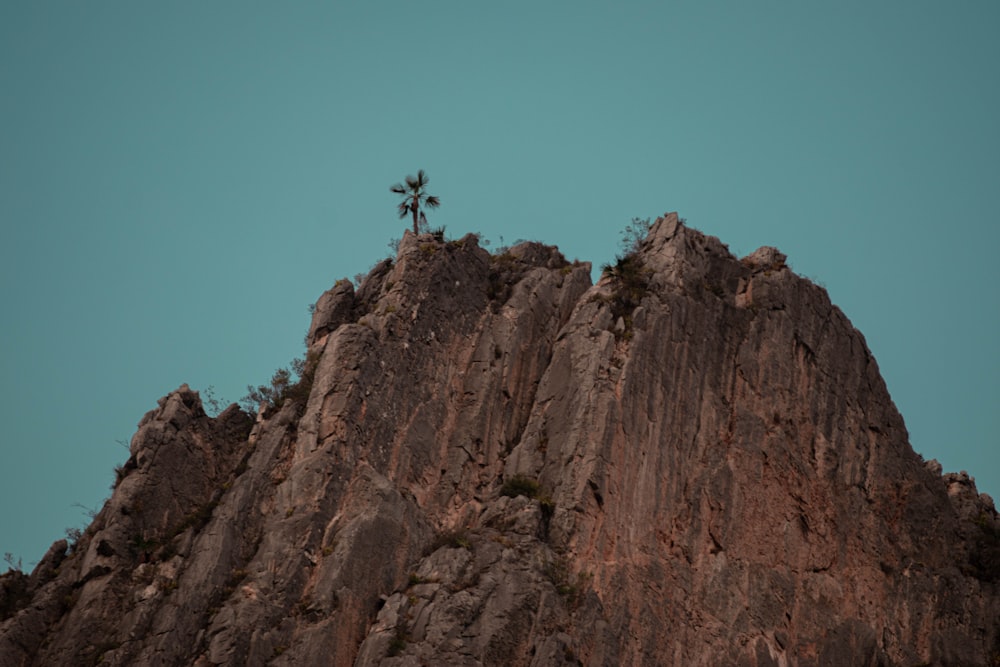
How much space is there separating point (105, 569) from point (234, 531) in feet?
16.1

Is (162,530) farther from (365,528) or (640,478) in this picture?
(640,478)

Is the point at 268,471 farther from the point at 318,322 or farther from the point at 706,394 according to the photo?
the point at 706,394

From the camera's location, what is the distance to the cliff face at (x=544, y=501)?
5506 cm

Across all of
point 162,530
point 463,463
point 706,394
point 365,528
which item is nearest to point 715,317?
point 706,394

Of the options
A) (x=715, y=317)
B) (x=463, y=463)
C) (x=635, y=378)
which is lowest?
(x=463, y=463)

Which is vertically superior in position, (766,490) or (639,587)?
(766,490)

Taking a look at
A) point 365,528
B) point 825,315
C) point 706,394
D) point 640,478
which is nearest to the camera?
point 365,528

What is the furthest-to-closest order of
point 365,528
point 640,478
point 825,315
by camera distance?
point 825,315 < point 640,478 < point 365,528

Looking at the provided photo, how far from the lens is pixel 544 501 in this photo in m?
58.9

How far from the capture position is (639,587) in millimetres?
58406

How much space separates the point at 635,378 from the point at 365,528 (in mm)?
13090

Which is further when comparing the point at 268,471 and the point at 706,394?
the point at 706,394

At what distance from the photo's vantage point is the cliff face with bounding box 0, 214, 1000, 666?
181 feet

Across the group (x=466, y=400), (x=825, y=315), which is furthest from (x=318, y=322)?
(x=825, y=315)
